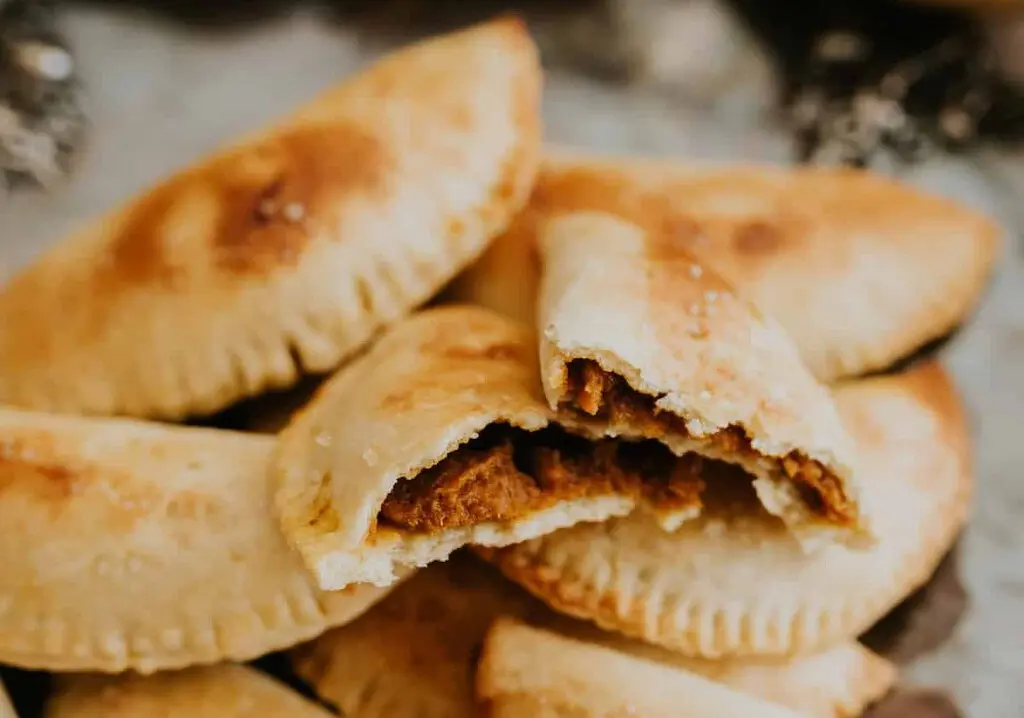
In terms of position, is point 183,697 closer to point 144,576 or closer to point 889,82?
point 144,576

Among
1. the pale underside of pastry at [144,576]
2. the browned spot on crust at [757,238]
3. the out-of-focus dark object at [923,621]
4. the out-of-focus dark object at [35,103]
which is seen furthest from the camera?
the out-of-focus dark object at [35,103]

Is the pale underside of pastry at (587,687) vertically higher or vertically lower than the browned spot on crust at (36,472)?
lower

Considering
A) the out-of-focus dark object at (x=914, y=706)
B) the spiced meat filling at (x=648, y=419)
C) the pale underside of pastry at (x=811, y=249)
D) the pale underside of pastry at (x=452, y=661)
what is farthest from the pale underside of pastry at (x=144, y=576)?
the out-of-focus dark object at (x=914, y=706)

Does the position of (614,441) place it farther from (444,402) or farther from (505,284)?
(505,284)

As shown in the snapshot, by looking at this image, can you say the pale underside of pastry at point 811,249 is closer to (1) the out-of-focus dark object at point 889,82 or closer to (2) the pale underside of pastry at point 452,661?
(2) the pale underside of pastry at point 452,661

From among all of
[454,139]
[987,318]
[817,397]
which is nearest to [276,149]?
[454,139]

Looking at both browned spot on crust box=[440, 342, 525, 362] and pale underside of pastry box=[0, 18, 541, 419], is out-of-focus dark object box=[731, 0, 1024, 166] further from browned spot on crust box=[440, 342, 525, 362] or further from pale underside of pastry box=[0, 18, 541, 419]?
browned spot on crust box=[440, 342, 525, 362]
